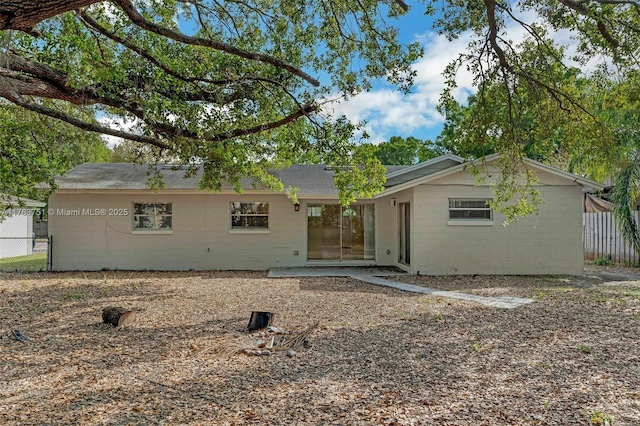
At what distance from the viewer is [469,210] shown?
12.8m

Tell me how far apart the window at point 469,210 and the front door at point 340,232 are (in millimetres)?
3134

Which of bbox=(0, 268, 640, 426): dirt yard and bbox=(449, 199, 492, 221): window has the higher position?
bbox=(449, 199, 492, 221): window

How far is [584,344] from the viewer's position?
18.7ft

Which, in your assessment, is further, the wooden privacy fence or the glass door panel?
the wooden privacy fence

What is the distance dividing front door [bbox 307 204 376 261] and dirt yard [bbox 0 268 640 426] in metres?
5.59

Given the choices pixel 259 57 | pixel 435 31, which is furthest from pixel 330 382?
pixel 435 31

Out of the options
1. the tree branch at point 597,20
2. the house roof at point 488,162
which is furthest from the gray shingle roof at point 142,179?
the tree branch at point 597,20

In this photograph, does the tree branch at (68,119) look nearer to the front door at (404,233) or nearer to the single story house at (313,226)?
the single story house at (313,226)

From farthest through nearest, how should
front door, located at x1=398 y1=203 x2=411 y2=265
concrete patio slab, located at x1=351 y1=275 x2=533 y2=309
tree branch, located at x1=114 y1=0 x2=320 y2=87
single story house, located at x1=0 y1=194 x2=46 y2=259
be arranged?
1. single story house, located at x1=0 y1=194 x2=46 y2=259
2. front door, located at x1=398 y1=203 x2=411 y2=265
3. concrete patio slab, located at x1=351 y1=275 x2=533 y2=309
4. tree branch, located at x1=114 y1=0 x2=320 y2=87

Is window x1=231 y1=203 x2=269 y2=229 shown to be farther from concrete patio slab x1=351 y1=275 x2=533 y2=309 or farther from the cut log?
the cut log

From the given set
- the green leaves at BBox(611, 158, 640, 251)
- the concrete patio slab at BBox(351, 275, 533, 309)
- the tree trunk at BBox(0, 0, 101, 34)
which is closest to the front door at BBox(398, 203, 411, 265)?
the concrete patio slab at BBox(351, 275, 533, 309)

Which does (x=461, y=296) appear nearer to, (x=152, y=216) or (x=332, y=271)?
(x=332, y=271)

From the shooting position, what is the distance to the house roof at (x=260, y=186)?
43.0 ft

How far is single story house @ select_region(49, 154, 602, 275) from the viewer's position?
12.7 m
